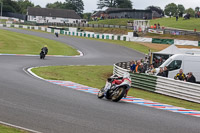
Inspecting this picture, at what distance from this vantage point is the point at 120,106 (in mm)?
13094

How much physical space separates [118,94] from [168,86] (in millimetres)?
5906

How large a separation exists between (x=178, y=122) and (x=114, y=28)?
6734 cm

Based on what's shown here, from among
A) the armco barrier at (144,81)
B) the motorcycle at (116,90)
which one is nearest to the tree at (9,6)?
the armco barrier at (144,81)

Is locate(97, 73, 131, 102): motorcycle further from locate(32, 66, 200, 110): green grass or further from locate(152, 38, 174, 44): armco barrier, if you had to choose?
locate(152, 38, 174, 44): armco barrier

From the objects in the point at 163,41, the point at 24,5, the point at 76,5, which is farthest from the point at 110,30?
the point at 24,5

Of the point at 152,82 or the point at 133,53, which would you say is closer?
the point at 152,82

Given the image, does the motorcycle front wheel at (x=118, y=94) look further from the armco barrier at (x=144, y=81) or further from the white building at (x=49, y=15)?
the white building at (x=49, y=15)

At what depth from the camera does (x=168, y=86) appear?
754 inches

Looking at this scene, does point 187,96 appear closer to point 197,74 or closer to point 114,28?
point 197,74

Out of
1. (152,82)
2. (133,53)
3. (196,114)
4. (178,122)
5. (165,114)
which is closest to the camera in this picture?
(178,122)

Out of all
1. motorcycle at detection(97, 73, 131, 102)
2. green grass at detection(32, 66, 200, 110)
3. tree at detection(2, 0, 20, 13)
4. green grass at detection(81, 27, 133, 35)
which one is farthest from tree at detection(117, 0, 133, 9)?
motorcycle at detection(97, 73, 131, 102)

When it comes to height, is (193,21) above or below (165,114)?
above

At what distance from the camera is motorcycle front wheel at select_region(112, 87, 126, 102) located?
1395cm

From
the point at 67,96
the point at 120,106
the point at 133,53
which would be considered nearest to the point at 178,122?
the point at 120,106
